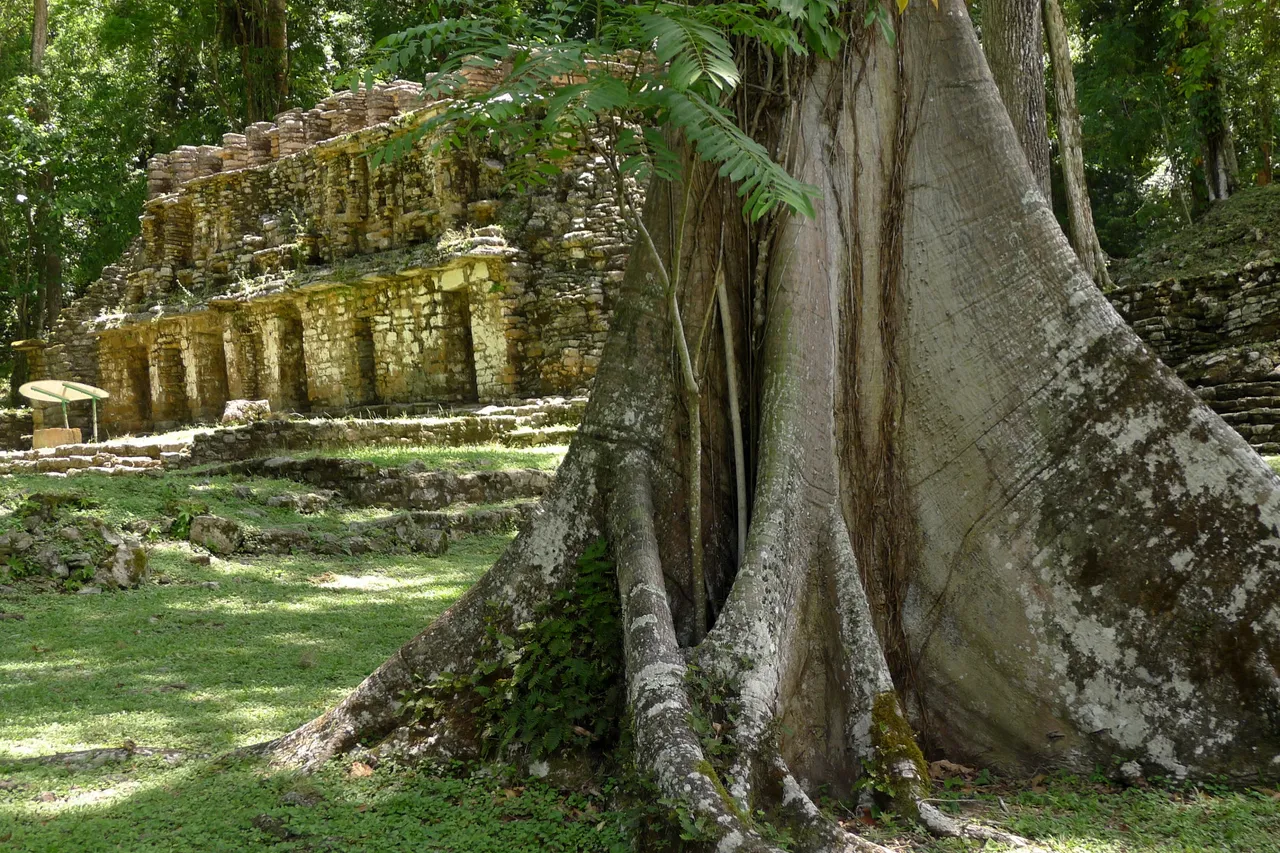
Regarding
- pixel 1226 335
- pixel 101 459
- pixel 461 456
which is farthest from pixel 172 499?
pixel 1226 335

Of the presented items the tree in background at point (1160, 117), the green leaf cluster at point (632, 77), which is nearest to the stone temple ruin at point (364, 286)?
the tree in background at point (1160, 117)

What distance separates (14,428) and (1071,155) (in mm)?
25108

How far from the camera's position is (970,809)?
11.0 ft

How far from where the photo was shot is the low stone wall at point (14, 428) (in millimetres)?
26562

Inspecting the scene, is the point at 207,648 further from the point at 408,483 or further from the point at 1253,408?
the point at 1253,408

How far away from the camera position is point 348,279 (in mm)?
19906

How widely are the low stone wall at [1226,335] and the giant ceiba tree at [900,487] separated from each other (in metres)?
7.41

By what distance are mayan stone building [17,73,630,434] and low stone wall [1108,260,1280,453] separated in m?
7.87

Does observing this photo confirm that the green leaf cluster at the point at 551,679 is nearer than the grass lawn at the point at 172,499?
Yes

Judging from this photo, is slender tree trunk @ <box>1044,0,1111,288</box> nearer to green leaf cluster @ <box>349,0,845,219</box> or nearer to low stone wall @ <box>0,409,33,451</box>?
green leaf cluster @ <box>349,0,845,219</box>

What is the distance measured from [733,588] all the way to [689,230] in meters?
1.52

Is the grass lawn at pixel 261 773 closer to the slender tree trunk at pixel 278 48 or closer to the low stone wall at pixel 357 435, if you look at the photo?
the low stone wall at pixel 357 435

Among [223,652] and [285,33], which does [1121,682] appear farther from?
[285,33]

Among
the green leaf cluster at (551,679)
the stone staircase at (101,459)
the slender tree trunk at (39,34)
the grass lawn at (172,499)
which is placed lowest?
the green leaf cluster at (551,679)
